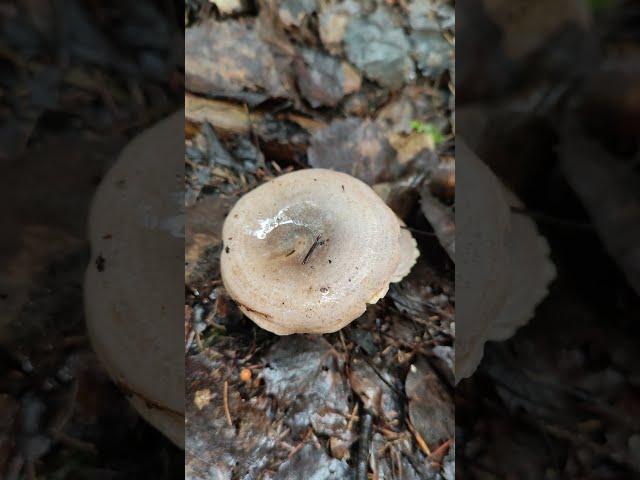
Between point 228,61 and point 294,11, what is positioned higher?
point 294,11

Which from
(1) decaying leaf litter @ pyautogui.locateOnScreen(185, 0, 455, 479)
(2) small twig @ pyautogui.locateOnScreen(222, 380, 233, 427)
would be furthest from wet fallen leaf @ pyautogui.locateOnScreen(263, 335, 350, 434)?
(2) small twig @ pyautogui.locateOnScreen(222, 380, 233, 427)

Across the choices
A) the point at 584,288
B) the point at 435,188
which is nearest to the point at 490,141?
the point at 435,188

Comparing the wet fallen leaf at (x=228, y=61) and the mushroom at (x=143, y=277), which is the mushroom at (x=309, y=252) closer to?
the mushroom at (x=143, y=277)

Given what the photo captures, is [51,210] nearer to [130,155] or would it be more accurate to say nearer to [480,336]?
[130,155]

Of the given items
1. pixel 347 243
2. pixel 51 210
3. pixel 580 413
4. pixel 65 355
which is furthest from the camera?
pixel 51 210

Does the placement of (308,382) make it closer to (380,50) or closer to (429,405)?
(429,405)

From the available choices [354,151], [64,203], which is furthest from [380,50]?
[64,203]

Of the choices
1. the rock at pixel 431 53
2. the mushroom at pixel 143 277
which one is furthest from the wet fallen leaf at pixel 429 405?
the rock at pixel 431 53
